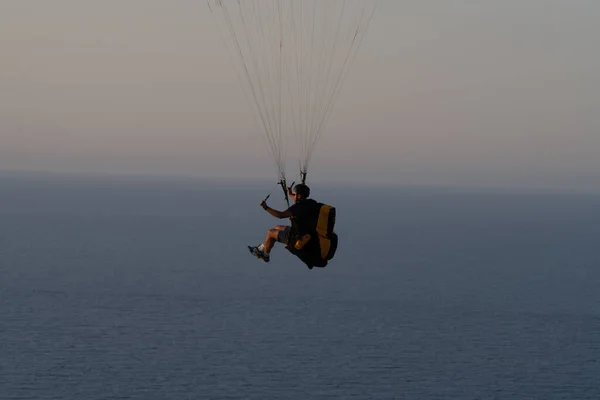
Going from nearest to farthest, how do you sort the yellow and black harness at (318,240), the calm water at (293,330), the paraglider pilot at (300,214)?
the paraglider pilot at (300,214) → the yellow and black harness at (318,240) → the calm water at (293,330)

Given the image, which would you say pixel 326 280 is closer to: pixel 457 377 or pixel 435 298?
pixel 435 298

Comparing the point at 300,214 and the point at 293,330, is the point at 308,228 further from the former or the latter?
the point at 293,330

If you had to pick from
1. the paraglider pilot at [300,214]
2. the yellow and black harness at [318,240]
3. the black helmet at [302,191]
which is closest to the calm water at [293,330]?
the yellow and black harness at [318,240]

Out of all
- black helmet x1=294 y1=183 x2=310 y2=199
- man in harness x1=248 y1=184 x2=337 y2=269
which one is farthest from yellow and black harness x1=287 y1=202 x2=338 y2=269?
black helmet x1=294 y1=183 x2=310 y2=199

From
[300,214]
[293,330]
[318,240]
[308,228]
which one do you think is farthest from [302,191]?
[293,330]

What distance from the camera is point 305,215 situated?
22.2m

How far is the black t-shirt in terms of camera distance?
22.2 m

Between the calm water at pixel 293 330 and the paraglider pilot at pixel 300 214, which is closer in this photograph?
the paraglider pilot at pixel 300 214

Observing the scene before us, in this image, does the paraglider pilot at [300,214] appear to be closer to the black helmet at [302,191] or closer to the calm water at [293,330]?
the black helmet at [302,191]

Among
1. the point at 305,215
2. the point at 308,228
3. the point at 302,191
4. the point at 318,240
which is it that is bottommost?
the point at 318,240

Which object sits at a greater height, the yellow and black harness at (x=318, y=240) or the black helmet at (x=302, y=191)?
the black helmet at (x=302, y=191)

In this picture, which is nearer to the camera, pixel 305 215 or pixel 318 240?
pixel 305 215

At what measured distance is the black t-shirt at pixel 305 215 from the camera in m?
22.2

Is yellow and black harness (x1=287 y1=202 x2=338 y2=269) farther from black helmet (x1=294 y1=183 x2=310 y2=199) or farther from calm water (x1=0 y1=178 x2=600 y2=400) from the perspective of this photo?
calm water (x1=0 y1=178 x2=600 y2=400)
